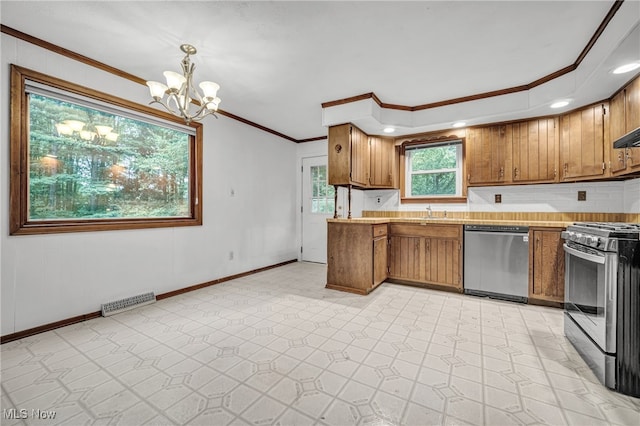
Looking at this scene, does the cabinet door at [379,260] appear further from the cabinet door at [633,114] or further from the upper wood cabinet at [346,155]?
the cabinet door at [633,114]

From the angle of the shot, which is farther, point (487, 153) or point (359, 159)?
point (359, 159)

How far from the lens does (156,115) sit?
3227 mm

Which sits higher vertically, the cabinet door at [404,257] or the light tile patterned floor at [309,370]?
the cabinet door at [404,257]

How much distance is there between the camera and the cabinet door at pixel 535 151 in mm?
3301

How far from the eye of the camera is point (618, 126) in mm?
2617

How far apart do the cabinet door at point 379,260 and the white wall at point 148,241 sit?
2177mm

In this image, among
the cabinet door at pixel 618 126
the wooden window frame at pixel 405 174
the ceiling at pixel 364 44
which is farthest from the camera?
the wooden window frame at pixel 405 174

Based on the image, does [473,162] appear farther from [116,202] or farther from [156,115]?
[116,202]

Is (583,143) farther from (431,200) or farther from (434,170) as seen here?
(431,200)

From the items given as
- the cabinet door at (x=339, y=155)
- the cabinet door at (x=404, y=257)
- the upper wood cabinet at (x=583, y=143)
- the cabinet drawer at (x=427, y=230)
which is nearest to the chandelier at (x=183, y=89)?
the cabinet door at (x=339, y=155)

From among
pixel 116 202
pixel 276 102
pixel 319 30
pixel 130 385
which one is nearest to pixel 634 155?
pixel 319 30

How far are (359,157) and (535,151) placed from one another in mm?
2243

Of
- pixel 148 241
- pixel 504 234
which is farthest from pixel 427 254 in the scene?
pixel 148 241

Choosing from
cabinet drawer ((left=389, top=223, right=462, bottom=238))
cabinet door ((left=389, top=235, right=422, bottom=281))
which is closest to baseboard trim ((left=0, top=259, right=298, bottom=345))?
cabinet door ((left=389, top=235, right=422, bottom=281))
